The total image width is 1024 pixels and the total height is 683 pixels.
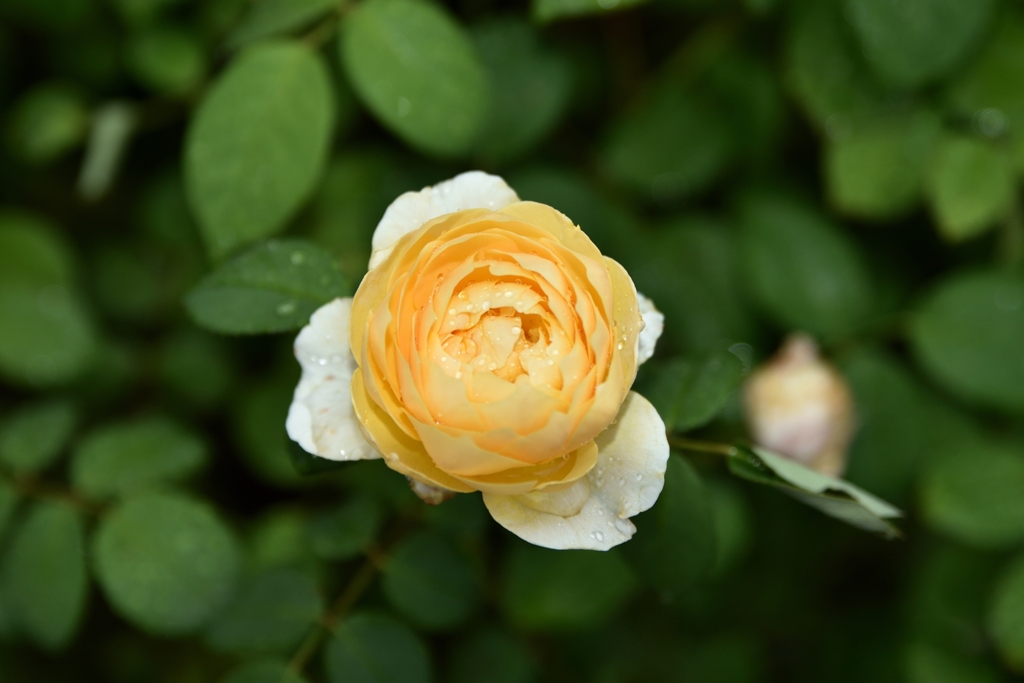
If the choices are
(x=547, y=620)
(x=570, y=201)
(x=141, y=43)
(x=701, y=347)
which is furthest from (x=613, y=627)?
(x=141, y=43)

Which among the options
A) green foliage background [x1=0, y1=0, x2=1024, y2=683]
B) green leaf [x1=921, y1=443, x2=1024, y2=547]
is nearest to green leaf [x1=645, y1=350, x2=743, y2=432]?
green foliage background [x1=0, y1=0, x2=1024, y2=683]

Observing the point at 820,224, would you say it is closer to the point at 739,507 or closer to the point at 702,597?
the point at 739,507

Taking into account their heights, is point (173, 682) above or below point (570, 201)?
below

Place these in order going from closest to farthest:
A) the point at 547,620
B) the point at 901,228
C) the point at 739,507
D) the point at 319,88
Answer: the point at 319,88
the point at 547,620
the point at 739,507
the point at 901,228

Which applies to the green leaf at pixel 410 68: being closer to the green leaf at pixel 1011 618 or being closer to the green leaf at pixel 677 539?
the green leaf at pixel 677 539

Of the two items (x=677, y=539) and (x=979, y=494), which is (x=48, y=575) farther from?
(x=979, y=494)

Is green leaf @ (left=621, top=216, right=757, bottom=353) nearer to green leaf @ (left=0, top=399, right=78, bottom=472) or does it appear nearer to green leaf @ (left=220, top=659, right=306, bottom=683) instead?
green leaf @ (left=220, top=659, right=306, bottom=683)

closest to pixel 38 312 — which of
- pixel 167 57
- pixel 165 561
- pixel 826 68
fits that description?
pixel 167 57
